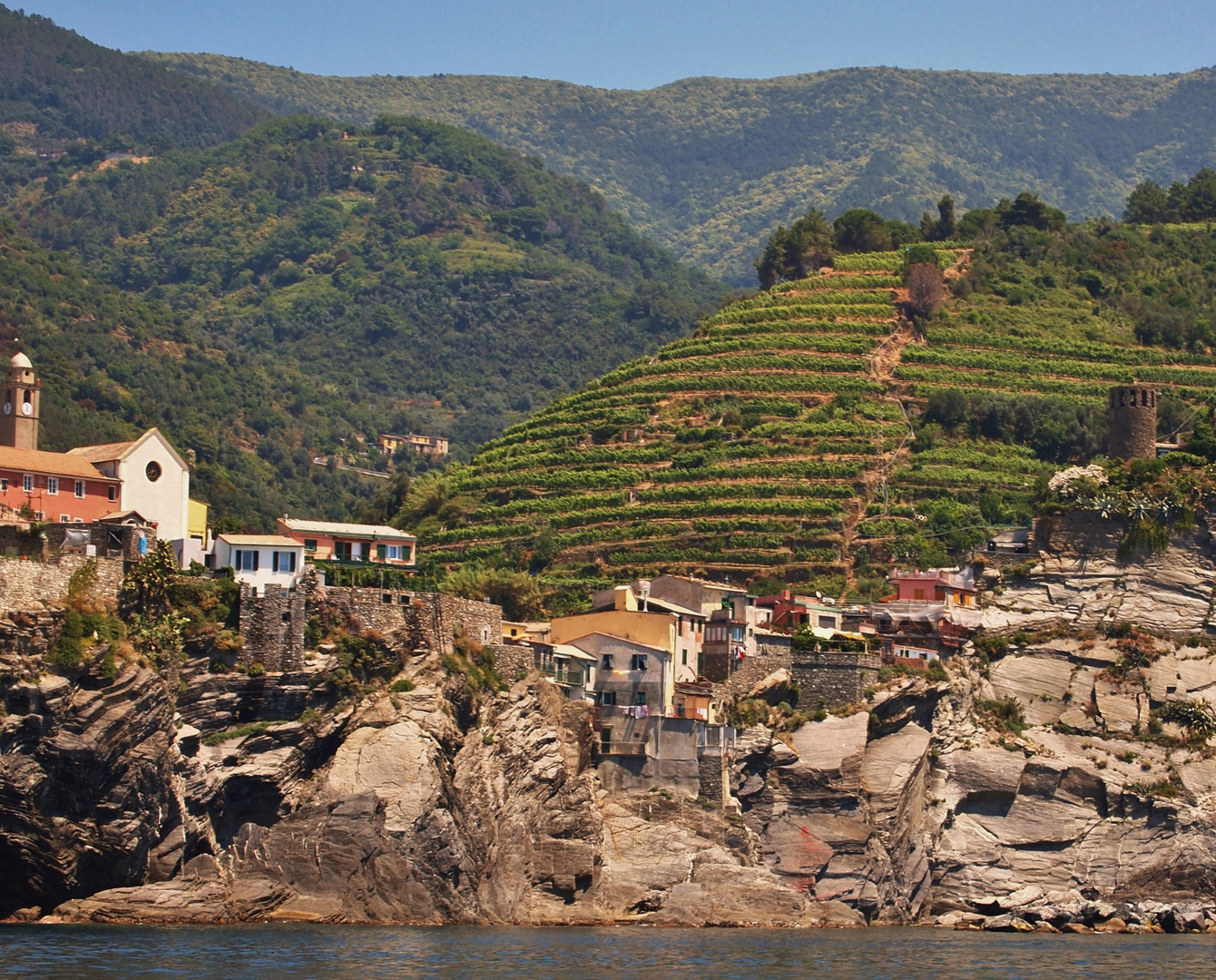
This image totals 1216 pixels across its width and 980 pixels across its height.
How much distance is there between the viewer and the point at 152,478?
84.4 metres

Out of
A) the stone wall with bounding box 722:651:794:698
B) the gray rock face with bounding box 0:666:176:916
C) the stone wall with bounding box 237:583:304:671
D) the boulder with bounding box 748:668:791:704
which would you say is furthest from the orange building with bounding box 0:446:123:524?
the boulder with bounding box 748:668:791:704

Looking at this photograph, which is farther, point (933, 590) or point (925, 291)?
point (925, 291)

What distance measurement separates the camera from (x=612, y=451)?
419 ft

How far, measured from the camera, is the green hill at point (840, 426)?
114250 mm

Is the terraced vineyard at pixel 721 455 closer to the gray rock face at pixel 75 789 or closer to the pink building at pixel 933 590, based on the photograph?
the pink building at pixel 933 590

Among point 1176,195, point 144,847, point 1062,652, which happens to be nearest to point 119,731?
point 144,847

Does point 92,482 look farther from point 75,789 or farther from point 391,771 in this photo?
point 75,789

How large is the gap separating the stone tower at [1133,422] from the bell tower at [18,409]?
5677cm

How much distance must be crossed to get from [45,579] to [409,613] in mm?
15915

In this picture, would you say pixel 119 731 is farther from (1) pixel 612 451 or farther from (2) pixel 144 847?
(1) pixel 612 451

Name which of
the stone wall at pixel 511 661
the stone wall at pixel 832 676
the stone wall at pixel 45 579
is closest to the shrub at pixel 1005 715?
the stone wall at pixel 832 676

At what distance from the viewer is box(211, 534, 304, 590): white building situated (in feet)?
261

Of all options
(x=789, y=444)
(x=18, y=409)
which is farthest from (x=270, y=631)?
(x=789, y=444)

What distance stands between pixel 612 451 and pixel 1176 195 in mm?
67952
